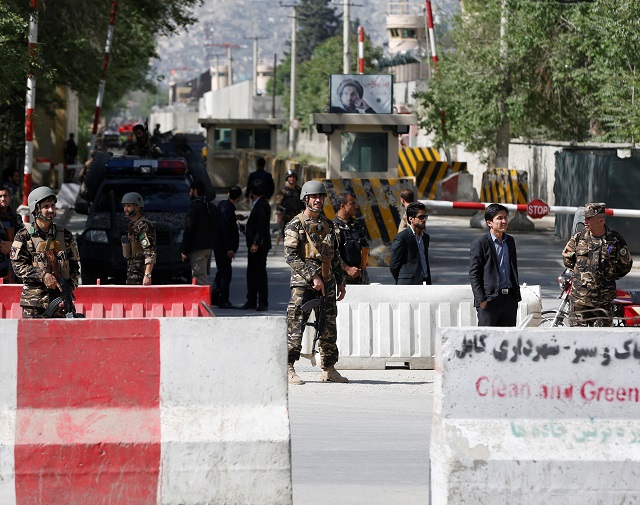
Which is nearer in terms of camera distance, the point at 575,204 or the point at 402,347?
the point at 402,347

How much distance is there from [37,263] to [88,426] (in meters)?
3.62

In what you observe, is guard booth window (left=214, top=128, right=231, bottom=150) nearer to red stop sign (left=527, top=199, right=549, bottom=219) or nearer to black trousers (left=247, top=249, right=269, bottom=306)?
red stop sign (left=527, top=199, right=549, bottom=219)

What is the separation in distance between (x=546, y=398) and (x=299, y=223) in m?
4.61

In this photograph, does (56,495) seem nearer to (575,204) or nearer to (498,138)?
(575,204)

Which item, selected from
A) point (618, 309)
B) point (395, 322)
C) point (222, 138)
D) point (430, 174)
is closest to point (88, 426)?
point (395, 322)

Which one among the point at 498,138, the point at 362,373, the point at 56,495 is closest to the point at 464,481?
the point at 56,495

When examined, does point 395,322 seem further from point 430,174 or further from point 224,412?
point 430,174

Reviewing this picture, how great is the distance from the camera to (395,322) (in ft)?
41.7

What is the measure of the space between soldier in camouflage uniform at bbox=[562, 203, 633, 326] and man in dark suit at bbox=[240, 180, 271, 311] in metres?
5.82

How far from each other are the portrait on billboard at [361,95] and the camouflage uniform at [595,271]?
40.2 ft

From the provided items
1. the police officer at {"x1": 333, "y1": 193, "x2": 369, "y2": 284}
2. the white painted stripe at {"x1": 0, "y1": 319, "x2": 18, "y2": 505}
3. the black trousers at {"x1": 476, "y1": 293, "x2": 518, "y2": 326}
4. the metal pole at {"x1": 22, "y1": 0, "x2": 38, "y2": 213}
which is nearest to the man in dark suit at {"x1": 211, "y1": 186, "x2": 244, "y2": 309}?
the metal pole at {"x1": 22, "y1": 0, "x2": 38, "y2": 213}

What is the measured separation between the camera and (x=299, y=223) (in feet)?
36.9

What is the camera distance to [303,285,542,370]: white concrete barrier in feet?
41.5

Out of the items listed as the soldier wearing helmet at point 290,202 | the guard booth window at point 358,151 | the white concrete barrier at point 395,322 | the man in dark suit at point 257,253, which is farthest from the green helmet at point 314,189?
the guard booth window at point 358,151
